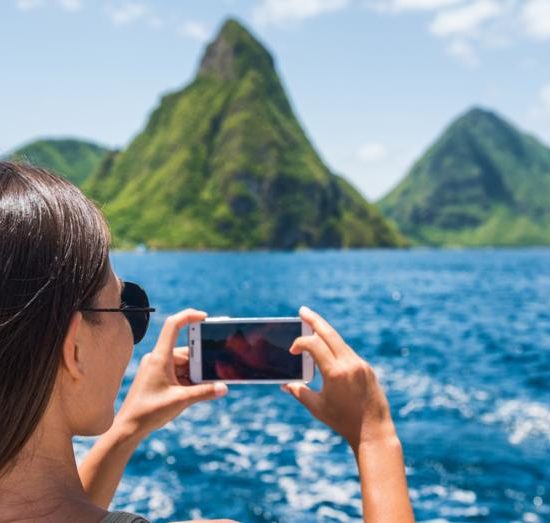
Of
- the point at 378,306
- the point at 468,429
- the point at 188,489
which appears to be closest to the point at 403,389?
the point at 468,429

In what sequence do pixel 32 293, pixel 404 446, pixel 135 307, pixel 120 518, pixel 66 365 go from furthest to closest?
pixel 404 446 → pixel 135 307 → pixel 66 365 → pixel 32 293 → pixel 120 518

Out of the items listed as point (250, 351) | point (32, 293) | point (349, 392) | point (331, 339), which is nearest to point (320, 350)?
point (331, 339)

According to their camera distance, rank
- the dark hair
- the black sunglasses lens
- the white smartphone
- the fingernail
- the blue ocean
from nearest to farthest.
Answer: the dark hair
the black sunglasses lens
the fingernail
the white smartphone
the blue ocean

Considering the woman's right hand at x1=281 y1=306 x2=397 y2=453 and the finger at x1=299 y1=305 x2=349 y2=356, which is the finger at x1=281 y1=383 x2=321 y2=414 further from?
the finger at x1=299 y1=305 x2=349 y2=356

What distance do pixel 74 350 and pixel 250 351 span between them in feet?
6.05

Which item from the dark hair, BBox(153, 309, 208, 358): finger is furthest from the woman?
BBox(153, 309, 208, 358): finger

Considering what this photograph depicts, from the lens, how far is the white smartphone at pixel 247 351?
132 inches

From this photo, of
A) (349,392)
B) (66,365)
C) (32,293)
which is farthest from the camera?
(349,392)

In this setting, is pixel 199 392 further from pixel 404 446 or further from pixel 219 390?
pixel 404 446

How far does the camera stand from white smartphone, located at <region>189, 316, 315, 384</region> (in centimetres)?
335

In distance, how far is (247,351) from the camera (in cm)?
368

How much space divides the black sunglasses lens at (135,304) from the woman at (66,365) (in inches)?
0.5

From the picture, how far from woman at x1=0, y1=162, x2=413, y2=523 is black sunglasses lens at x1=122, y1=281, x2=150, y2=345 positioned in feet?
0.04

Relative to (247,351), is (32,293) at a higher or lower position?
higher
